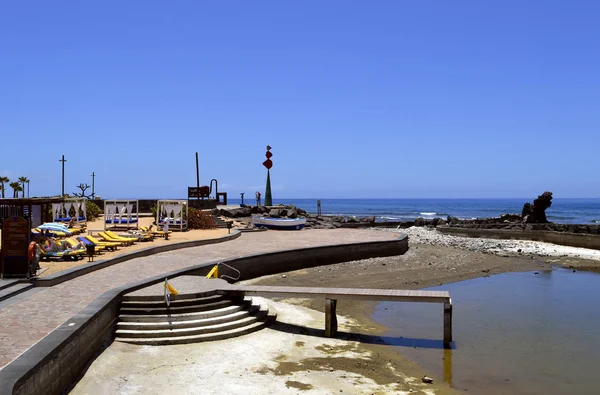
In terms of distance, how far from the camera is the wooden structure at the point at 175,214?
83.5ft

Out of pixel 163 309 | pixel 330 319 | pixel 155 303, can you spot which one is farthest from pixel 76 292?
pixel 330 319

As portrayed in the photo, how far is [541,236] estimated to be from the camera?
117 ft

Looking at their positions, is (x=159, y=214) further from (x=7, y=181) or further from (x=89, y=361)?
(x=7, y=181)

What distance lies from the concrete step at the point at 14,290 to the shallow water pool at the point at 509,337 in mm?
7502

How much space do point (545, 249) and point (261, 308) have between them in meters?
23.1

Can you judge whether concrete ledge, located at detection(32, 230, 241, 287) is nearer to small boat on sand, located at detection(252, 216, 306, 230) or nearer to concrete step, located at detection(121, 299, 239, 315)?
concrete step, located at detection(121, 299, 239, 315)

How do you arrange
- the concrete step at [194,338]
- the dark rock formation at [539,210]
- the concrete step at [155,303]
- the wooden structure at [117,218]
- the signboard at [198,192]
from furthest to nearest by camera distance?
the dark rock formation at [539,210] < the signboard at [198,192] < the wooden structure at [117,218] < the concrete step at [155,303] < the concrete step at [194,338]

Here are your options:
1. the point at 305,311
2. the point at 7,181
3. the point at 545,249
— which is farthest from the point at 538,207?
the point at 7,181

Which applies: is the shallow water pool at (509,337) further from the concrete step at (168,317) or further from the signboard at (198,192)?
the signboard at (198,192)

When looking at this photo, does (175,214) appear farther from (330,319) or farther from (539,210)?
(539,210)

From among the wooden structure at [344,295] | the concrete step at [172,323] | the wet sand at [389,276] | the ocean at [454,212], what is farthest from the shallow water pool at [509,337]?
the ocean at [454,212]

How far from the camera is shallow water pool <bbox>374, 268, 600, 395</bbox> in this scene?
9.30m

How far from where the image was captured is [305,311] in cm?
1377

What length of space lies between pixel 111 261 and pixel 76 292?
4.05m
